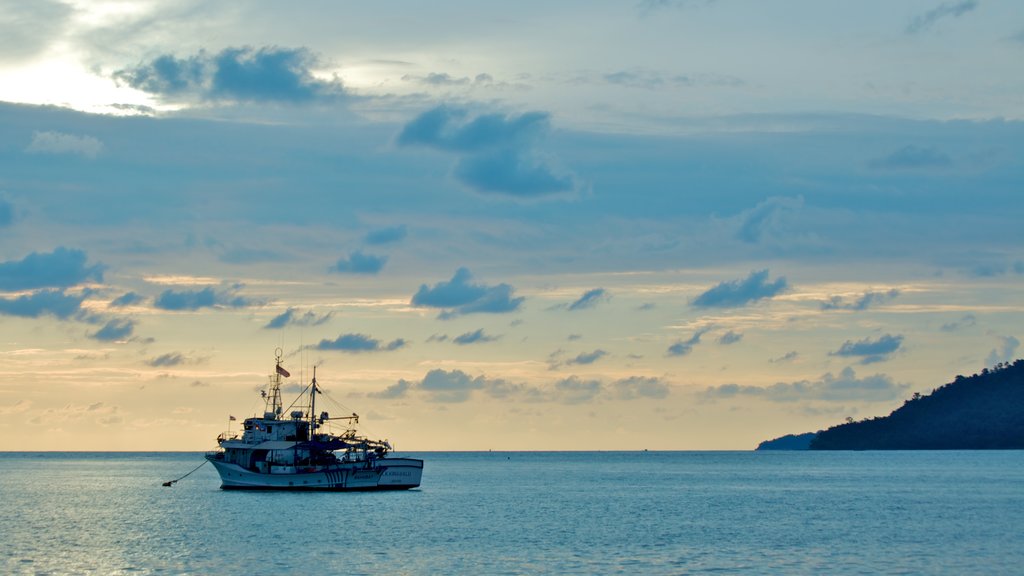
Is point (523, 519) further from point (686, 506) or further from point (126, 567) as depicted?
point (126, 567)

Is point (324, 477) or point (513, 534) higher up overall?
point (324, 477)

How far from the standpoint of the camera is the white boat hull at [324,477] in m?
150

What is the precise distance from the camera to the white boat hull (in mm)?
149625

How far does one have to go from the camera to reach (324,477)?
150 meters

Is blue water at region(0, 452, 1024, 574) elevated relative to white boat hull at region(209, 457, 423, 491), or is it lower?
lower

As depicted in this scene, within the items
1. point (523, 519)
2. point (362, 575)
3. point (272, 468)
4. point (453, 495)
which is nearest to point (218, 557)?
point (362, 575)

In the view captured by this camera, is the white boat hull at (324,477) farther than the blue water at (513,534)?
Yes

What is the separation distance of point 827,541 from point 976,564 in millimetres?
16147

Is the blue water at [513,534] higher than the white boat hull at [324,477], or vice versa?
the white boat hull at [324,477]

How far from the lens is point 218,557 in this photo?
282 feet

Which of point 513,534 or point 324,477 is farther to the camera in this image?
point 324,477

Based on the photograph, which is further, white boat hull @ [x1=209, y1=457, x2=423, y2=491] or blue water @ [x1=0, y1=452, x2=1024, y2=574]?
white boat hull @ [x1=209, y1=457, x2=423, y2=491]

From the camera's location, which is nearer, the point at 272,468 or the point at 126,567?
the point at 126,567

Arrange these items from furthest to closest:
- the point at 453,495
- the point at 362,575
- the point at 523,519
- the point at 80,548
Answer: the point at 453,495, the point at 523,519, the point at 80,548, the point at 362,575
